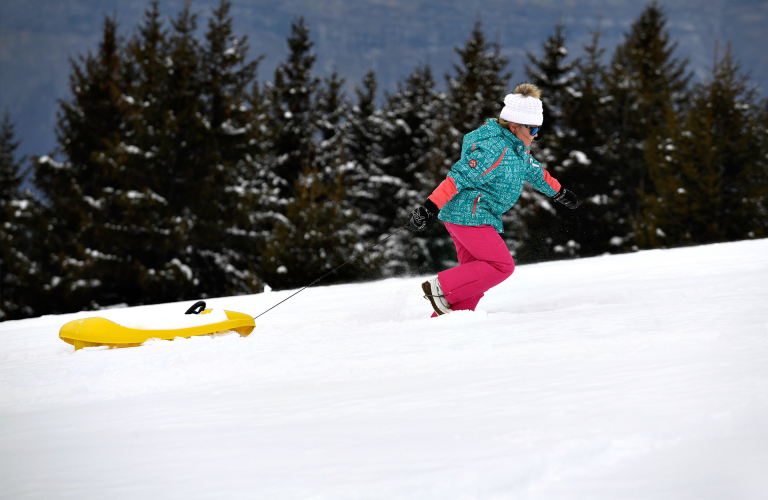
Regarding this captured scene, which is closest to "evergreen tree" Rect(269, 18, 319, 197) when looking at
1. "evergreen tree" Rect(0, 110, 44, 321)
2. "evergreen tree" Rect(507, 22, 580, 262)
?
"evergreen tree" Rect(0, 110, 44, 321)

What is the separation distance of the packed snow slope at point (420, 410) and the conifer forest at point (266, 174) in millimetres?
9323

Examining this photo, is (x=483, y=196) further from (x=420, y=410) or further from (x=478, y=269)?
(x=420, y=410)

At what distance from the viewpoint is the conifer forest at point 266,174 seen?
14.5 metres

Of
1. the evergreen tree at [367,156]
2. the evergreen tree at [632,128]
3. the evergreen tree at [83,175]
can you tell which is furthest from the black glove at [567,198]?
the evergreen tree at [367,156]

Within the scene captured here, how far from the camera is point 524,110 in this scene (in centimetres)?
317

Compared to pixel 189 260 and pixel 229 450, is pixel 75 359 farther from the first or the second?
pixel 189 260

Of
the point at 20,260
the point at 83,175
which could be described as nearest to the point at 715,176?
the point at 83,175

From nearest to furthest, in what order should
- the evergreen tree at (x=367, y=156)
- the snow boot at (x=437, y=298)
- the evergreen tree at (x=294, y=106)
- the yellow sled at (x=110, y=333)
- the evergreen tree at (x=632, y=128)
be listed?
the yellow sled at (x=110, y=333) → the snow boot at (x=437, y=298) → the evergreen tree at (x=632, y=128) → the evergreen tree at (x=294, y=106) → the evergreen tree at (x=367, y=156)

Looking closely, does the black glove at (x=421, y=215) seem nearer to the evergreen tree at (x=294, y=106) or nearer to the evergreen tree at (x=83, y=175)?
the evergreen tree at (x=83, y=175)

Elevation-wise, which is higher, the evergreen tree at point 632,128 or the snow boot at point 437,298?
the evergreen tree at point 632,128

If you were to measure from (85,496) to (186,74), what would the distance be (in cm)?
1679

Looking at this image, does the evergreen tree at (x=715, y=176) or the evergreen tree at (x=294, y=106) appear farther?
the evergreen tree at (x=294, y=106)

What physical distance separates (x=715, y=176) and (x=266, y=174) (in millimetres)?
14584

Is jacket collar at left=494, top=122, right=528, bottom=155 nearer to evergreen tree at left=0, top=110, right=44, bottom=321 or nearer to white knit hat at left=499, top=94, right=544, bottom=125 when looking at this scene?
white knit hat at left=499, top=94, right=544, bottom=125
